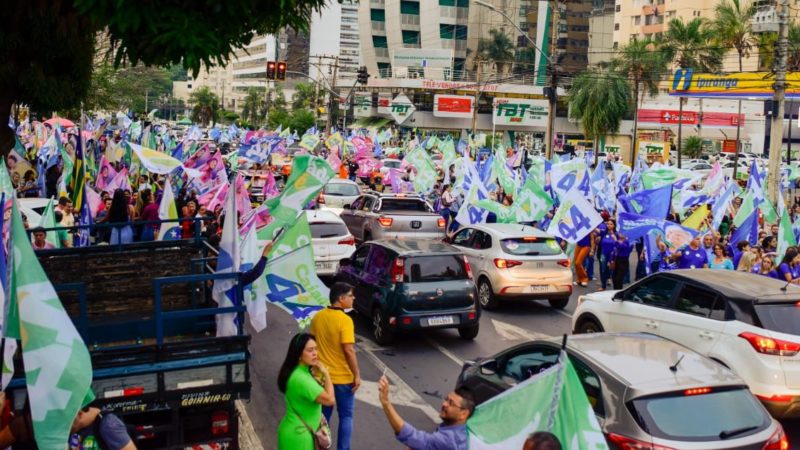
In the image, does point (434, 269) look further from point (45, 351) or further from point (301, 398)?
point (45, 351)

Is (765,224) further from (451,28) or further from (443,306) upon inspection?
(451,28)

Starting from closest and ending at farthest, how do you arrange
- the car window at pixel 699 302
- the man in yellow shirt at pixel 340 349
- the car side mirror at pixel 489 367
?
1. the man in yellow shirt at pixel 340 349
2. the car side mirror at pixel 489 367
3. the car window at pixel 699 302

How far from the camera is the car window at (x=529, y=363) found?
707 centimetres

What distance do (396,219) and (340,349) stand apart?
12.0 meters

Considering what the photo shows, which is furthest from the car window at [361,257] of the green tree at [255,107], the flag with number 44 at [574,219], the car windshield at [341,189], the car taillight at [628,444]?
the green tree at [255,107]

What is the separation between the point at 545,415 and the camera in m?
4.79

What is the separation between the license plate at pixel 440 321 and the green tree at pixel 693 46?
46232 mm

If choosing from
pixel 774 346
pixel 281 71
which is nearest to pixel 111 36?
pixel 774 346

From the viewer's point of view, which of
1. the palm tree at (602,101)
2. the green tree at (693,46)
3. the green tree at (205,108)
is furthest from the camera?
the green tree at (205,108)

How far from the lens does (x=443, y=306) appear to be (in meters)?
11.6

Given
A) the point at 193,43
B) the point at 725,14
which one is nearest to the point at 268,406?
the point at 193,43

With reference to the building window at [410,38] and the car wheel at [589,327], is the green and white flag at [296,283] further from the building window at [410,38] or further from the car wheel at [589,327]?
the building window at [410,38]

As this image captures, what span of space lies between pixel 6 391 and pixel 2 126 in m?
3.73

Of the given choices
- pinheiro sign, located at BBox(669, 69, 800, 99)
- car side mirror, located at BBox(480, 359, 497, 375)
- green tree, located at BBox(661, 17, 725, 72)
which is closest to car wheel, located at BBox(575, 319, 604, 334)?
car side mirror, located at BBox(480, 359, 497, 375)
